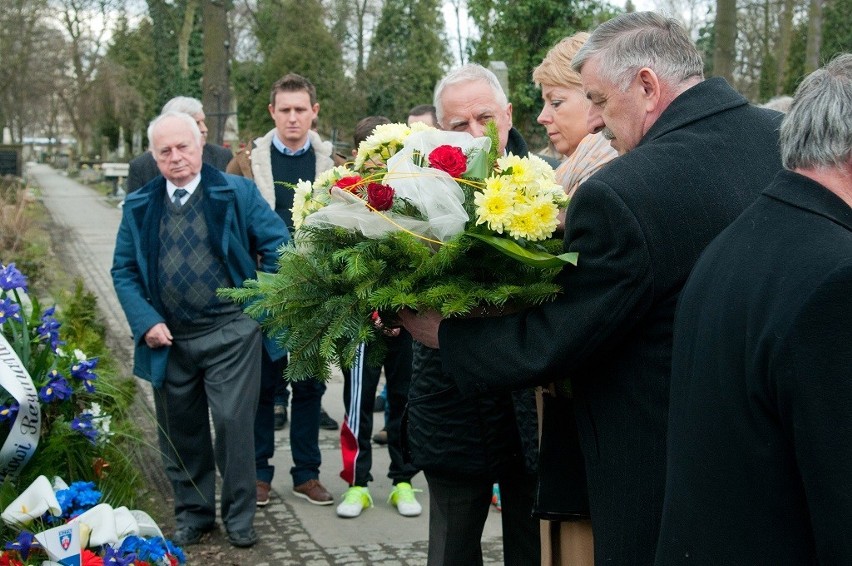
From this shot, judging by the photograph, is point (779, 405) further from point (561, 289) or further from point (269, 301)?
point (269, 301)

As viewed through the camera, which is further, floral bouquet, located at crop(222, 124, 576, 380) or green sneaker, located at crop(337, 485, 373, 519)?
green sneaker, located at crop(337, 485, 373, 519)

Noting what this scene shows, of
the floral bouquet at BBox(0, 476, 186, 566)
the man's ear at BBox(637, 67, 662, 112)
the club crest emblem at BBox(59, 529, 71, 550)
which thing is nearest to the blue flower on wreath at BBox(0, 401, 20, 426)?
the floral bouquet at BBox(0, 476, 186, 566)

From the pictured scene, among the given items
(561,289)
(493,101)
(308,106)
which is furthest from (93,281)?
(561,289)

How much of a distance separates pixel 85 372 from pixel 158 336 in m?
0.41

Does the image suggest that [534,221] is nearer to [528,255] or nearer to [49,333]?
[528,255]

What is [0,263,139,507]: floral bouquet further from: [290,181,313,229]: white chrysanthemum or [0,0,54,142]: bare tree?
[0,0,54,142]: bare tree

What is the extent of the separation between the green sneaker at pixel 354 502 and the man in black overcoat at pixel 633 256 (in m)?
3.00

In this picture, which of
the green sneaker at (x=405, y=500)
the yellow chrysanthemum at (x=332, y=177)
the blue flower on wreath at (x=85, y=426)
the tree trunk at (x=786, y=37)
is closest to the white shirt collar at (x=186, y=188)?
the blue flower on wreath at (x=85, y=426)

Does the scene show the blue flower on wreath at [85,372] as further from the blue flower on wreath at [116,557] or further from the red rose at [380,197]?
the red rose at [380,197]

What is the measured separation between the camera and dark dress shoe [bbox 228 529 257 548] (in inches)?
197

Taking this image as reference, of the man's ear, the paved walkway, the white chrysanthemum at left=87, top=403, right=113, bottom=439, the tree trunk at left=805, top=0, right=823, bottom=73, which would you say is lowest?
the paved walkway

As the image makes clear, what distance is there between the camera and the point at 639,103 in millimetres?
2529

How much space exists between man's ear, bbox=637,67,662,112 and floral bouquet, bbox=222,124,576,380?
0.35 m

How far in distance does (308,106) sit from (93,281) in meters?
7.73
